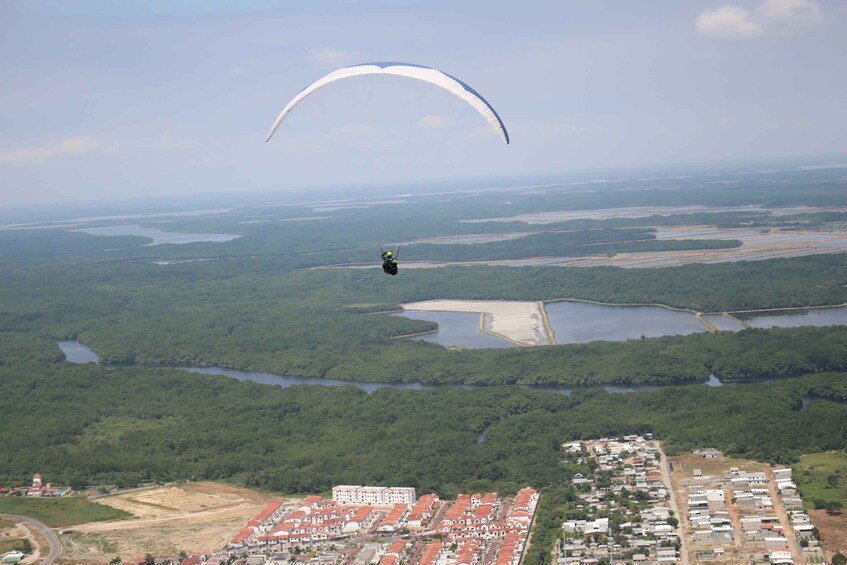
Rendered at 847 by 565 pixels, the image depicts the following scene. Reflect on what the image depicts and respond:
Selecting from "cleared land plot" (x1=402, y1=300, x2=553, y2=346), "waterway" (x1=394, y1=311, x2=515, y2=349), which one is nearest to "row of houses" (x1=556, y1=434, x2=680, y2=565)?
"cleared land plot" (x1=402, y1=300, x2=553, y2=346)

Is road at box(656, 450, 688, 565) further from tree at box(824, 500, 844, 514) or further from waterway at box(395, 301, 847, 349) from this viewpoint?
waterway at box(395, 301, 847, 349)

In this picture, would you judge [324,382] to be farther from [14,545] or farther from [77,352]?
[14,545]

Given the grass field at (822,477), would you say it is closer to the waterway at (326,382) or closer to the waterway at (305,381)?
the waterway at (326,382)

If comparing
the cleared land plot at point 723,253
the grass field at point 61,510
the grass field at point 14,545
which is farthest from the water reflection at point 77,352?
the cleared land plot at point 723,253

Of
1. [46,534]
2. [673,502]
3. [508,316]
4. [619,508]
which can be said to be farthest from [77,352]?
[673,502]

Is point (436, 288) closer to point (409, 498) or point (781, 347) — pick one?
point (781, 347)
